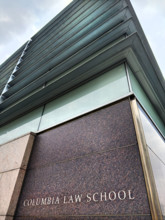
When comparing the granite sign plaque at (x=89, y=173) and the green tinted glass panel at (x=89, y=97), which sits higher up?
the green tinted glass panel at (x=89, y=97)

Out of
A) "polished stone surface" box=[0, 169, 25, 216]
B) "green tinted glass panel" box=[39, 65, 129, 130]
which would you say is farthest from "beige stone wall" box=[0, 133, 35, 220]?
"green tinted glass panel" box=[39, 65, 129, 130]

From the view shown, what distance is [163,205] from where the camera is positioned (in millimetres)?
2260

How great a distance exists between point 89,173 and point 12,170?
2.57m

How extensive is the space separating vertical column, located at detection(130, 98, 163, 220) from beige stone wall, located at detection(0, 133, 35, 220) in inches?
127

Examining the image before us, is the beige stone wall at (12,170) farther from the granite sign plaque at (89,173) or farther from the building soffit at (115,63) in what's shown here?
Answer: the building soffit at (115,63)

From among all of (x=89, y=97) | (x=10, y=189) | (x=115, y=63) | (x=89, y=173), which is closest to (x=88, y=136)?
(x=89, y=173)

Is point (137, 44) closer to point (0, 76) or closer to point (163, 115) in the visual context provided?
point (163, 115)

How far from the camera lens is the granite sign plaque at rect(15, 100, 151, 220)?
2.36m

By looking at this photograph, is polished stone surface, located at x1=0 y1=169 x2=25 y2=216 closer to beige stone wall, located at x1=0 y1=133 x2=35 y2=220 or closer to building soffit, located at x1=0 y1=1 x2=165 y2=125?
beige stone wall, located at x1=0 y1=133 x2=35 y2=220

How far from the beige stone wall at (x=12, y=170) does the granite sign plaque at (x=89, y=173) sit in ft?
0.57

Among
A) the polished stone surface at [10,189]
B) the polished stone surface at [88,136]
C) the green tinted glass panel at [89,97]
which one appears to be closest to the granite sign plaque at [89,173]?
the polished stone surface at [88,136]

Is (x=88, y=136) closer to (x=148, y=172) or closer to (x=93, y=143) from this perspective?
(x=93, y=143)

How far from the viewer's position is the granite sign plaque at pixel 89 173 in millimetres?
2355

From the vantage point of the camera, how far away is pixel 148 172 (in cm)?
234
